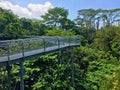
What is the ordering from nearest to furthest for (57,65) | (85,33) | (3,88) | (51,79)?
(3,88)
(51,79)
(57,65)
(85,33)

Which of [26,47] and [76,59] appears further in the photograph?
[76,59]

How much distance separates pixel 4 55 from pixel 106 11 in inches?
2466

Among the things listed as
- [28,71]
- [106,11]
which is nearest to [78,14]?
[106,11]

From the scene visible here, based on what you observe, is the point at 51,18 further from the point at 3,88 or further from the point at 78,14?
the point at 3,88

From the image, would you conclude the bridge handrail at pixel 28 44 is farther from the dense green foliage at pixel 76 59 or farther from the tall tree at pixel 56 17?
the tall tree at pixel 56 17

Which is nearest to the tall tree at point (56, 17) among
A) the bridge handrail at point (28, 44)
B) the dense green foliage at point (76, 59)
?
the dense green foliage at point (76, 59)

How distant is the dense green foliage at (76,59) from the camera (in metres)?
24.8

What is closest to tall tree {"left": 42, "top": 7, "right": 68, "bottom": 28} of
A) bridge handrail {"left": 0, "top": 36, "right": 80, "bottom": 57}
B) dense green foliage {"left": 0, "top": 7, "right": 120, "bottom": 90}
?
dense green foliage {"left": 0, "top": 7, "right": 120, "bottom": 90}

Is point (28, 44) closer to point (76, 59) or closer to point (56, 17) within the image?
point (76, 59)

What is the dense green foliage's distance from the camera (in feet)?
81.3

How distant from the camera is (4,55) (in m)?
16.1

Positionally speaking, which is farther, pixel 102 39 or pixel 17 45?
pixel 102 39

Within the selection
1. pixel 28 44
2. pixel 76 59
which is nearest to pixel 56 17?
pixel 76 59

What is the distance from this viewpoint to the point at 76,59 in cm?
3984
